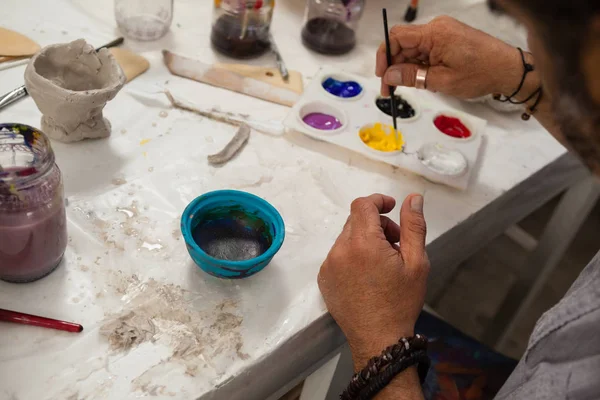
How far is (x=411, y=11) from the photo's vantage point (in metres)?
1.38

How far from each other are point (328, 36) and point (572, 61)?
86cm

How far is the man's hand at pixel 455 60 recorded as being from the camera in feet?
3.05

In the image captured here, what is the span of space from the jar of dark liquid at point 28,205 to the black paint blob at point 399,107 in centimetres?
62

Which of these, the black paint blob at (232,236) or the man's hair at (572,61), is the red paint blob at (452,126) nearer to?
Result: the black paint blob at (232,236)

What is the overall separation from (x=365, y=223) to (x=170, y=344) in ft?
0.98

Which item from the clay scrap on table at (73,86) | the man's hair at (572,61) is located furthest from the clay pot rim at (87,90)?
the man's hair at (572,61)

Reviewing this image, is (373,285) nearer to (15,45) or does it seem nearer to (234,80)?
(234,80)

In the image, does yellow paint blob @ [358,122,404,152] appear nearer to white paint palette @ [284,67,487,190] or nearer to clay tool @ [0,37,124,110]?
white paint palette @ [284,67,487,190]

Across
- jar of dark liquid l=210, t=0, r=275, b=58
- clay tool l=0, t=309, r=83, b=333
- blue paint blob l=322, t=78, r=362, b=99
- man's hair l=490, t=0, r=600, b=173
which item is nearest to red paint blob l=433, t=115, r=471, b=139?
blue paint blob l=322, t=78, r=362, b=99

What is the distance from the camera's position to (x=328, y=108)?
3.37 ft

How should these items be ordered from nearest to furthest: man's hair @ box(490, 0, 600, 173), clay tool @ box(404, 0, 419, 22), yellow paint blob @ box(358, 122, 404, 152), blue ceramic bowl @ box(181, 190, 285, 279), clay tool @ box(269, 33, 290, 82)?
man's hair @ box(490, 0, 600, 173)
blue ceramic bowl @ box(181, 190, 285, 279)
yellow paint blob @ box(358, 122, 404, 152)
clay tool @ box(269, 33, 290, 82)
clay tool @ box(404, 0, 419, 22)

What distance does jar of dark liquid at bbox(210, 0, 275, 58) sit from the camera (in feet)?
3.63

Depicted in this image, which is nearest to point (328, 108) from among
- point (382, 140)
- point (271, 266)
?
point (382, 140)

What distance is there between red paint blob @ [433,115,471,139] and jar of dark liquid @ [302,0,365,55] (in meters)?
0.29
